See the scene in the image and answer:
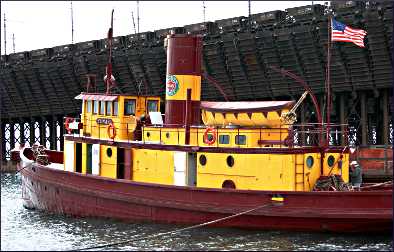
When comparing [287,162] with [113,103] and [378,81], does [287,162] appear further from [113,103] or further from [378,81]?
[378,81]

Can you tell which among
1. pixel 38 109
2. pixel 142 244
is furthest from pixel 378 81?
pixel 38 109

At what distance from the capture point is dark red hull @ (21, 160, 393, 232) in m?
18.7

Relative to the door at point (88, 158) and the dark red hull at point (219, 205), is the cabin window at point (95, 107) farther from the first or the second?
the dark red hull at point (219, 205)

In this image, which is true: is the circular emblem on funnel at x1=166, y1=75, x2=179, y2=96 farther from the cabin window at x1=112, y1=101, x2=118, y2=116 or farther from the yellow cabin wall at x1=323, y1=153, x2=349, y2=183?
the yellow cabin wall at x1=323, y1=153, x2=349, y2=183

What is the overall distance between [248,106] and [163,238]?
480cm

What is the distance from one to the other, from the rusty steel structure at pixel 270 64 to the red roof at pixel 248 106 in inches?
94.4

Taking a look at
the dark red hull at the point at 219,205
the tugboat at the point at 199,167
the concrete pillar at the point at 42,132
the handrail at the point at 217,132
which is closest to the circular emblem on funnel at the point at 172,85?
the tugboat at the point at 199,167

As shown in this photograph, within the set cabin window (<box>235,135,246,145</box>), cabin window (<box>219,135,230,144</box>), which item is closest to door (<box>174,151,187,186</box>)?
cabin window (<box>219,135,230,144</box>)

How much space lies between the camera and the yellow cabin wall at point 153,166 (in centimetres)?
2178

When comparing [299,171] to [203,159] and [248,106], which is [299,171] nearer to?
[248,106]

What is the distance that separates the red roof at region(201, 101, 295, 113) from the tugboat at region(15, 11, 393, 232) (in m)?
0.03

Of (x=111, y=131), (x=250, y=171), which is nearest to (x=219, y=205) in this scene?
(x=250, y=171)

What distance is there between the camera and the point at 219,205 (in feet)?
65.9

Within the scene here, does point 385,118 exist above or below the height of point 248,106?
below
